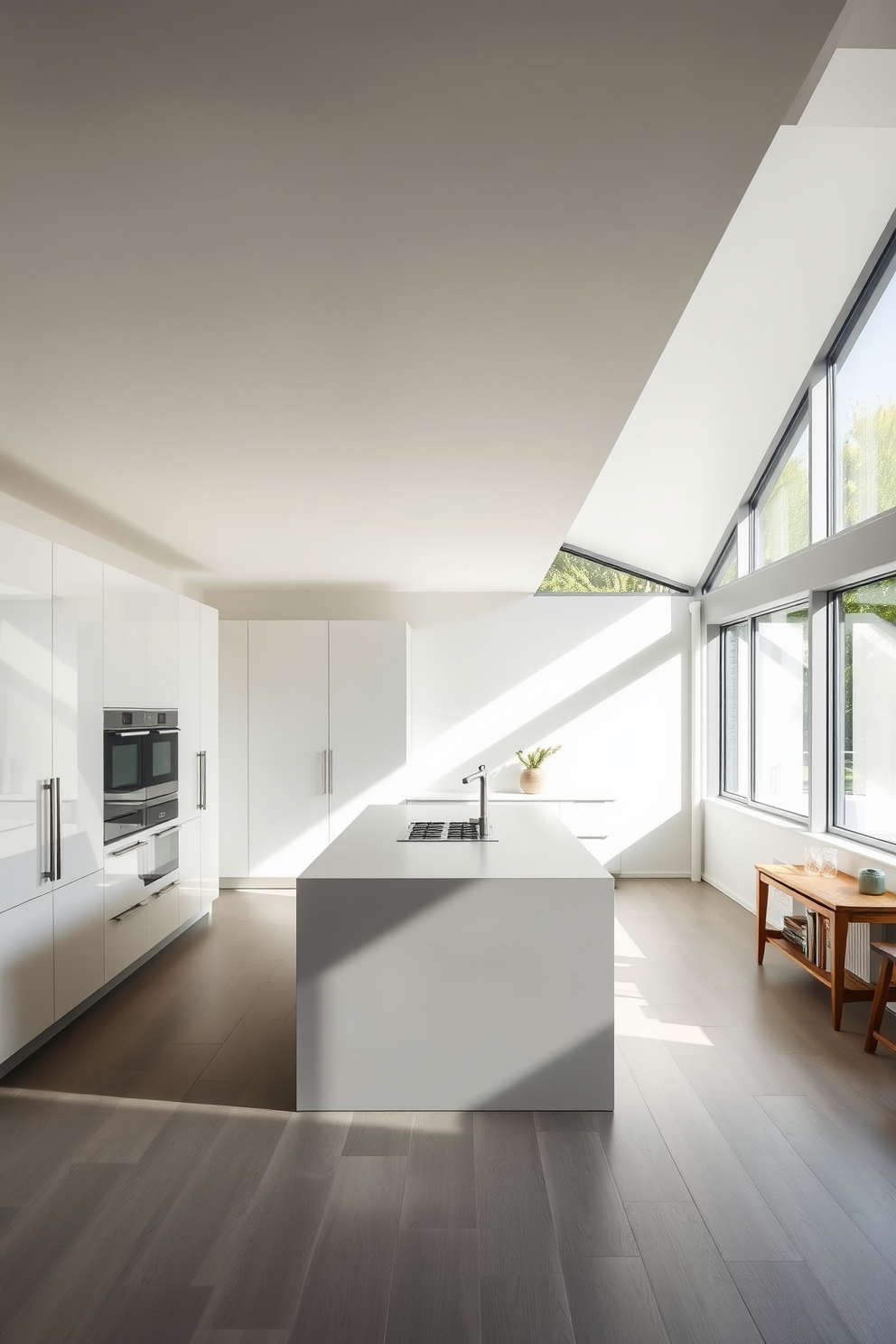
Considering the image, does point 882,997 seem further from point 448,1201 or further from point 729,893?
point 729,893

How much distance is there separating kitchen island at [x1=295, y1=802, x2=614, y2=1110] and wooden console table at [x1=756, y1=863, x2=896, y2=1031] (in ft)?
4.33

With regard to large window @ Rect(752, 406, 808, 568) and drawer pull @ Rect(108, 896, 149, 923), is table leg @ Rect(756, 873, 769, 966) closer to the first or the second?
large window @ Rect(752, 406, 808, 568)

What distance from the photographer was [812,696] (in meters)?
4.76

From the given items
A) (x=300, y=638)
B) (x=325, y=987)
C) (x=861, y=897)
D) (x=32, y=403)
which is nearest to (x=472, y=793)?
(x=300, y=638)

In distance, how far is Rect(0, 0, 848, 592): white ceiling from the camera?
1.34 metres

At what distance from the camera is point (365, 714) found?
20.9 ft

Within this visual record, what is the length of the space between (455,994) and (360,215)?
2295mm

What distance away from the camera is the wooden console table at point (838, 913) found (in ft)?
11.9

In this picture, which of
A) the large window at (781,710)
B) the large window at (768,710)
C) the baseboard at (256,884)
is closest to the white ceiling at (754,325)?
the large window at (768,710)

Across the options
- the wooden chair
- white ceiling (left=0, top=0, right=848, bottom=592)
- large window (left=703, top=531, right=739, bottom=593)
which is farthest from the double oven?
large window (left=703, top=531, right=739, bottom=593)

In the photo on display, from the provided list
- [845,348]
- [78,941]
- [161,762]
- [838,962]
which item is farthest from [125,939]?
[845,348]

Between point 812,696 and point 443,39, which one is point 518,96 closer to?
point 443,39

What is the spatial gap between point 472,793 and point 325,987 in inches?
153

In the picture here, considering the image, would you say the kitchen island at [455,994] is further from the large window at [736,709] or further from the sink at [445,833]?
the large window at [736,709]
